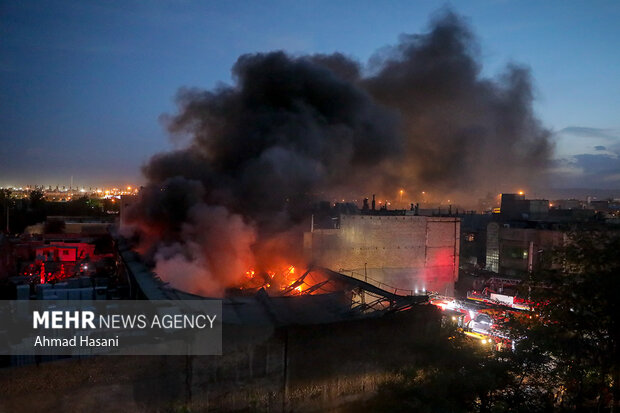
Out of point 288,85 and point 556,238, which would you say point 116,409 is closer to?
point 288,85

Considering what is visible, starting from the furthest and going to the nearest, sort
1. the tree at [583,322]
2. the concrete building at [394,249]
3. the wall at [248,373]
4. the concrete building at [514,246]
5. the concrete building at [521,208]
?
the concrete building at [521,208] → the concrete building at [514,246] → the concrete building at [394,249] → the tree at [583,322] → the wall at [248,373]

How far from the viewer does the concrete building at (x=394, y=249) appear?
55.4ft

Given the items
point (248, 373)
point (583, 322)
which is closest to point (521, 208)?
point (583, 322)

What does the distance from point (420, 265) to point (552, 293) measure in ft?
37.9

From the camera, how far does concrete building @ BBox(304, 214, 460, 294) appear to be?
16.9 m

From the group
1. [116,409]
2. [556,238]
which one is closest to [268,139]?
[116,409]

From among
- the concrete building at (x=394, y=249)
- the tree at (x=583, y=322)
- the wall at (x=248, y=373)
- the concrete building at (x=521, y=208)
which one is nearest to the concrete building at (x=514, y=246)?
the concrete building at (x=394, y=249)

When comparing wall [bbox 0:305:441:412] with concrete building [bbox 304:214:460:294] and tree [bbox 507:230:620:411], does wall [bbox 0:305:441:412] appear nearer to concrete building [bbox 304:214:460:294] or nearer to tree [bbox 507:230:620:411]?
tree [bbox 507:230:620:411]

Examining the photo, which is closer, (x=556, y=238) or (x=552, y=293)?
(x=552, y=293)

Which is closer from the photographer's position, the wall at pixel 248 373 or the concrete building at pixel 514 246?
the wall at pixel 248 373

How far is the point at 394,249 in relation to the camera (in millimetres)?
18781

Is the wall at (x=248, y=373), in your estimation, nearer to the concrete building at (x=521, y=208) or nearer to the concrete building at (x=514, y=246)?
the concrete building at (x=514, y=246)

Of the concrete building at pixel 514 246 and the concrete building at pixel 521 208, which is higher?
the concrete building at pixel 521 208

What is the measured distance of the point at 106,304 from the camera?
28.7 feet
